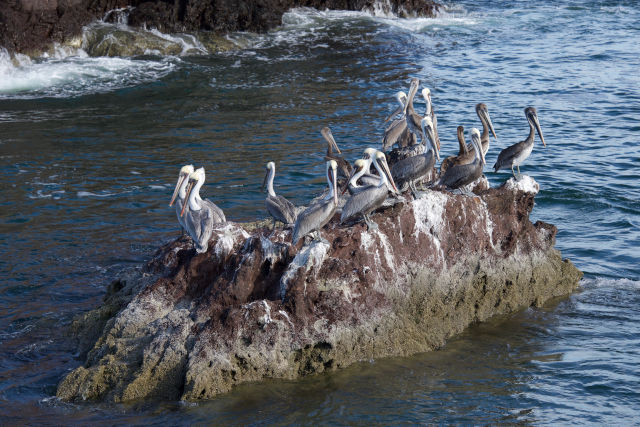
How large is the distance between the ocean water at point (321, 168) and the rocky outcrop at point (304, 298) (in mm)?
245

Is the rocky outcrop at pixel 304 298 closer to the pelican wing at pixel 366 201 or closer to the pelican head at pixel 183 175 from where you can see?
the pelican wing at pixel 366 201

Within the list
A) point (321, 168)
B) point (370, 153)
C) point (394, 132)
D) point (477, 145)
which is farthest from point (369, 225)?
point (321, 168)

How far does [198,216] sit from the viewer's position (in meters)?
9.16

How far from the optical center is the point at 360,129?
18484 millimetres

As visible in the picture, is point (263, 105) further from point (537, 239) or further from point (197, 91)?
point (537, 239)

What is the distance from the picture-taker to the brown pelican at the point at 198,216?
896 centimetres

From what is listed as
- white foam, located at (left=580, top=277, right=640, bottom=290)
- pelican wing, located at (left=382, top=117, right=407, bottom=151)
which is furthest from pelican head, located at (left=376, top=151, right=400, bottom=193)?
white foam, located at (left=580, top=277, right=640, bottom=290)

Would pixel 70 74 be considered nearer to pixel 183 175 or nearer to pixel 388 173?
pixel 183 175

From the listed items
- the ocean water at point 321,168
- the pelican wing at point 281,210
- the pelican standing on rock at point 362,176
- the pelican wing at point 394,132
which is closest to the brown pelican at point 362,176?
the pelican standing on rock at point 362,176

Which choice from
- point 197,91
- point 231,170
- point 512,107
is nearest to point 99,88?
point 197,91

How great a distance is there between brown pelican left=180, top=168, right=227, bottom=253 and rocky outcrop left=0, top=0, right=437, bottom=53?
51.7 feet

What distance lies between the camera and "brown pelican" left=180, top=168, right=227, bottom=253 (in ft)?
29.4

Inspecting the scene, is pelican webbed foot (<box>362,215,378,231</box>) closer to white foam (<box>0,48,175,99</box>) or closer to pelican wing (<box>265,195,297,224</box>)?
pelican wing (<box>265,195,297,224</box>)

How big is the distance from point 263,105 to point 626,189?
9.56m
